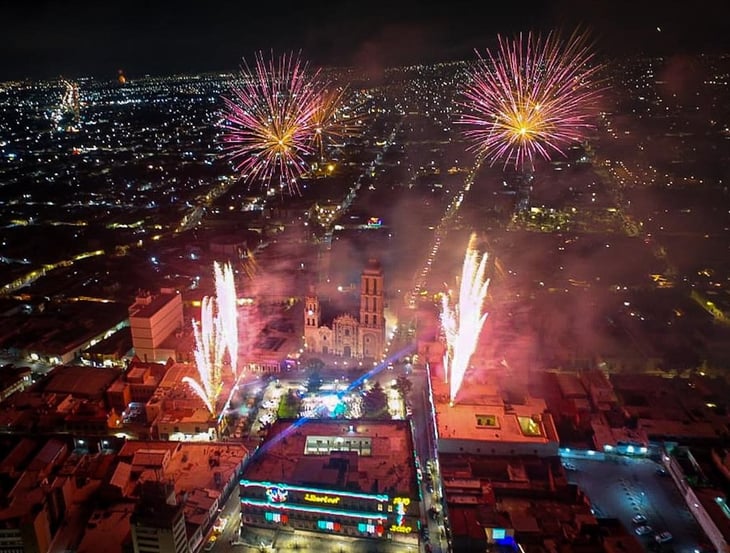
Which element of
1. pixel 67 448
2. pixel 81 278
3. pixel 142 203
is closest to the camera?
pixel 67 448

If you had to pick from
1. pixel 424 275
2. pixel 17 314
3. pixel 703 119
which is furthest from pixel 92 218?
pixel 703 119

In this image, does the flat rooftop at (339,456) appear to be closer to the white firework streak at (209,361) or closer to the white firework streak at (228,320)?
the white firework streak at (209,361)

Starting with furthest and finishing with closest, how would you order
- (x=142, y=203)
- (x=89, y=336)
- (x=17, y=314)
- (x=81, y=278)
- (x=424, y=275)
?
(x=142, y=203), (x=81, y=278), (x=424, y=275), (x=17, y=314), (x=89, y=336)

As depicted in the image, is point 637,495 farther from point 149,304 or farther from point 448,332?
point 149,304

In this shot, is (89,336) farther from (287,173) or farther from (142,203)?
(287,173)

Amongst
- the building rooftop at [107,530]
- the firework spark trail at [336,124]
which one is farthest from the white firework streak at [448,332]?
the firework spark trail at [336,124]

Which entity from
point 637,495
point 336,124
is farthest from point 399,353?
point 336,124
